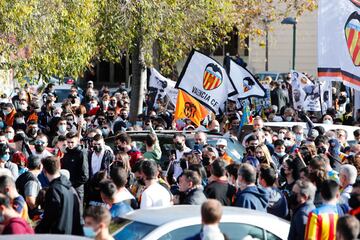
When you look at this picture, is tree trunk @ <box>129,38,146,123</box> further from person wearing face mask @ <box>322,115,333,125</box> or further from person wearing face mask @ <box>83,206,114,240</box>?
person wearing face mask @ <box>83,206,114,240</box>

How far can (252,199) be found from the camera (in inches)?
372

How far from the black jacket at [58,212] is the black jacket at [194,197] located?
1.13m

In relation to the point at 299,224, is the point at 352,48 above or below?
above

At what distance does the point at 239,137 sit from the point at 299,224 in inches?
337

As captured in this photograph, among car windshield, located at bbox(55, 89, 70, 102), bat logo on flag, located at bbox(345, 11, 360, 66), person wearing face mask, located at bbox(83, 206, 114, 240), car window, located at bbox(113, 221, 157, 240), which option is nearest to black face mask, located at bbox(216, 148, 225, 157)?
bat logo on flag, located at bbox(345, 11, 360, 66)

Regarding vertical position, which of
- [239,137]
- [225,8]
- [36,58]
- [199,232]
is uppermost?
[225,8]

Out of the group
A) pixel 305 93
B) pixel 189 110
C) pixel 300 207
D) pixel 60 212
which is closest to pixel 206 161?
pixel 60 212

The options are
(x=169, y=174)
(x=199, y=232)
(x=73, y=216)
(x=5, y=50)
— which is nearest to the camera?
(x=199, y=232)

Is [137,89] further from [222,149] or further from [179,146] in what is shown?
[222,149]

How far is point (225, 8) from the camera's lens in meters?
23.5

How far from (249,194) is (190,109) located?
8816 millimetres

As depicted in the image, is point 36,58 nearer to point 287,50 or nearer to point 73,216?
point 73,216

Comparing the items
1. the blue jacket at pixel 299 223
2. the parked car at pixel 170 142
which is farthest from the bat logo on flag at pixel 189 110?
the blue jacket at pixel 299 223

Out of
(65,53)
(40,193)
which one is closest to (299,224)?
(40,193)
